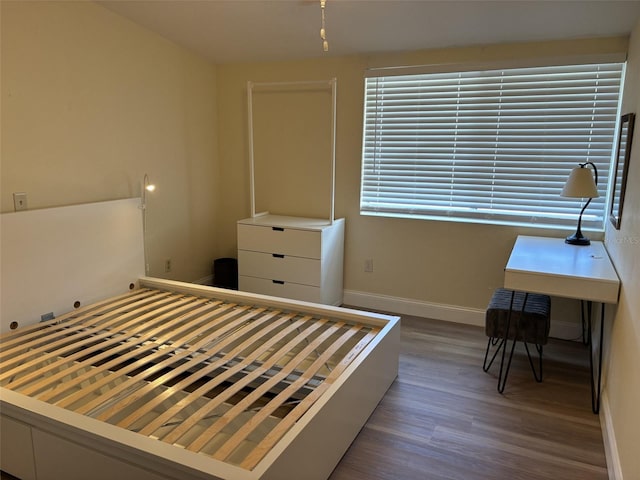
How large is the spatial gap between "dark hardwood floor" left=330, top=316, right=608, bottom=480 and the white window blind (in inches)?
42.1

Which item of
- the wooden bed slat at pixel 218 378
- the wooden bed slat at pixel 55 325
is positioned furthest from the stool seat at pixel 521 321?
the wooden bed slat at pixel 55 325

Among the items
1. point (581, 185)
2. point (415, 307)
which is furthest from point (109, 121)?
point (581, 185)

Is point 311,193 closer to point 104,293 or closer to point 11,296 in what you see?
point 104,293

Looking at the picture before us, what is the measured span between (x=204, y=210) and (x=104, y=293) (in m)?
1.35

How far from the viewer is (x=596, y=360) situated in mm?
2602

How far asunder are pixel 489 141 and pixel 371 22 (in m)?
1.16

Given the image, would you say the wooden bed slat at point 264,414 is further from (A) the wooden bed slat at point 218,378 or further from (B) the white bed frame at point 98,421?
(A) the wooden bed slat at point 218,378

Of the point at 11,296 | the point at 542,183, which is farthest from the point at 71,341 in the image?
the point at 542,183

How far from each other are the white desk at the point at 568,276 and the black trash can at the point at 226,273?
2350 mm

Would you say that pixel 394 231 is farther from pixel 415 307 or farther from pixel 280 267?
pixel 280 267

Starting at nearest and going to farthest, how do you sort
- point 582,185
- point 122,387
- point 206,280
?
point 122,387 < point 582,185 < point 206,280

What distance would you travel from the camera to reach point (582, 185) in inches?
102

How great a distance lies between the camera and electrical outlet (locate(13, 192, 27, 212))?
2.45 meters

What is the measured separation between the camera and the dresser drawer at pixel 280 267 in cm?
339
